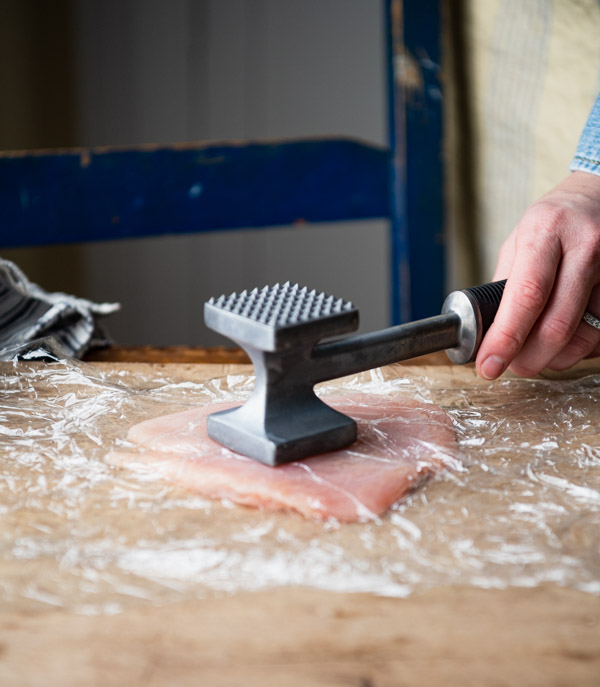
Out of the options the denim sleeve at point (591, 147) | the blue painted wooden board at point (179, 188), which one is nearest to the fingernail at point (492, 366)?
the denim sleeve at point (591, 147)

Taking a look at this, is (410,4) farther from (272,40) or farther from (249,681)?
(249,681)

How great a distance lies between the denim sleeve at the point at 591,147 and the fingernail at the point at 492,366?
0.32 metres

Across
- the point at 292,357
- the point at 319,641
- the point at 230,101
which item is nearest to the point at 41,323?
the point at 292,357

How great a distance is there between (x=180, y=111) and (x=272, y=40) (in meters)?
0.38

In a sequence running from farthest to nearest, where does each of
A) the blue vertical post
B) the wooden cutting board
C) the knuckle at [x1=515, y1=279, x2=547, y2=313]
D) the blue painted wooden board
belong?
the blue vertical post, the blue painted wooden board, the knuckle at [x1=515, y1=279, x2=547, y2=313], the wooden cutting board

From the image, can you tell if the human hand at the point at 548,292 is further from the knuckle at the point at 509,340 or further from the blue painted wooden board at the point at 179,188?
the blue painted wooden board at the point at 179,188

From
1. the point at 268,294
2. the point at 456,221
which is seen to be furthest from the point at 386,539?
the point at 456,221

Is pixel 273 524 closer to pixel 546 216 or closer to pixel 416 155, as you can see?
pixel 546 216

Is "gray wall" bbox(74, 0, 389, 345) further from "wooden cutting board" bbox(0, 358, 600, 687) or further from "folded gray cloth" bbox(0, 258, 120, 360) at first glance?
"wooden cutting board" bbox(0, 358, 600, 687)

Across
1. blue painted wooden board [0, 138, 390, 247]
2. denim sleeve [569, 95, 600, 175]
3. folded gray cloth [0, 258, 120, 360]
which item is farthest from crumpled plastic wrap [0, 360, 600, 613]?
blue painted wooden board [0, 138, 390, 247]

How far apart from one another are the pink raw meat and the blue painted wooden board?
32.0 inches

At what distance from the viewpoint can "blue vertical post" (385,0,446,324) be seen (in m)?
1.73

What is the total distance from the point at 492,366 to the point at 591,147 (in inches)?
13.8

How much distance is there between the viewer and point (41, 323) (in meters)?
1.11
